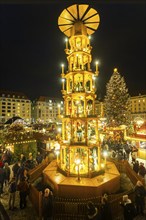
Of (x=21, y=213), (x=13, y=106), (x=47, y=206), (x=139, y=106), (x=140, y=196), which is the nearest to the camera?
(x=47, y=206)

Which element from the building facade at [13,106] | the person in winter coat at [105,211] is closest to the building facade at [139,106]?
the building facade at [13,106]

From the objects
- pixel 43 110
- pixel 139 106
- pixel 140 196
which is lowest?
pixel 140 196

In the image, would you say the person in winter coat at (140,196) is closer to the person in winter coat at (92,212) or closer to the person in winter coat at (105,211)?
the person in winter coat at (105,211)

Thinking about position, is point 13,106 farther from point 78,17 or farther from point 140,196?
point 140,196

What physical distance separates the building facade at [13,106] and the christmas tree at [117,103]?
68.0 meters

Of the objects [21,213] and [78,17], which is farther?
[78,17]

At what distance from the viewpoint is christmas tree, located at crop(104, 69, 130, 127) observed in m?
28.8

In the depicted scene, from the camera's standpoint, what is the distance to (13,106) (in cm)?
9475

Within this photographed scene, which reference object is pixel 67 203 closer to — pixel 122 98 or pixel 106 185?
pixel 106 185

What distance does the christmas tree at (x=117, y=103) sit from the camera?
28.8 meters

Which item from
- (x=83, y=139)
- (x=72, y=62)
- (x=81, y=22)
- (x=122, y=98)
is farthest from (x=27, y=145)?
(x=122, y=98)

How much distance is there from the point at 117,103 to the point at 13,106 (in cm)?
7829

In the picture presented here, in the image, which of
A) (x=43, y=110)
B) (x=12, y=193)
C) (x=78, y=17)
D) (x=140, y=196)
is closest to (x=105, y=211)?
(x=140, y=196)

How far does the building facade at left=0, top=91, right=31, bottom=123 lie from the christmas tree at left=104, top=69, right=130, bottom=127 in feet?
223
